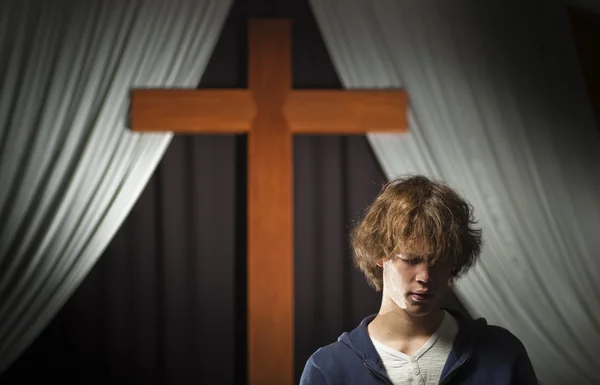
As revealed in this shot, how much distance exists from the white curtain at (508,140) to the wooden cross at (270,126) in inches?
4.2

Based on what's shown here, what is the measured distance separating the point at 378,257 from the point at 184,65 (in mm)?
2010

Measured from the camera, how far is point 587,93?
132 inches

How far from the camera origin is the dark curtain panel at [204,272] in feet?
10.5

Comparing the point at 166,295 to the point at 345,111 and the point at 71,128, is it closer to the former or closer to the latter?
the point at 71,128

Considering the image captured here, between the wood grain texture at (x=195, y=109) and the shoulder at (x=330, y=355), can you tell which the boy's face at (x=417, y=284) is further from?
the wood grain texture at (x=195, y=109)

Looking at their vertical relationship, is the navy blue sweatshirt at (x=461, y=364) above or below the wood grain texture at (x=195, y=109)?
below

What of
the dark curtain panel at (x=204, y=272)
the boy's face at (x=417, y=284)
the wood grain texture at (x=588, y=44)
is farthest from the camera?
the wood grain texture at (x=588, y=44)

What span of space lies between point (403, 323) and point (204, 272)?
6.49 feet

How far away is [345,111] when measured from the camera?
3189mm

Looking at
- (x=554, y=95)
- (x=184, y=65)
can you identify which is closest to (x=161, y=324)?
(x=184, y=65)

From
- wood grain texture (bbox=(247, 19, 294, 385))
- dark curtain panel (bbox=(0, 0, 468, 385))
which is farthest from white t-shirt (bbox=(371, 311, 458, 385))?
dark curtain panel (bbox=(0, 0, 468, 385))

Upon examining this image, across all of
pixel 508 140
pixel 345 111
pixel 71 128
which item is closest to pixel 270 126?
pixel 345 111

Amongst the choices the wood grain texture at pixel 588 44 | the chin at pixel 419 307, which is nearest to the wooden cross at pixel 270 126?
the wood grain texture at pixel 588 44

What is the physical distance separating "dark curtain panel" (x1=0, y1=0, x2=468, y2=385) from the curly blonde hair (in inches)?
72.1
